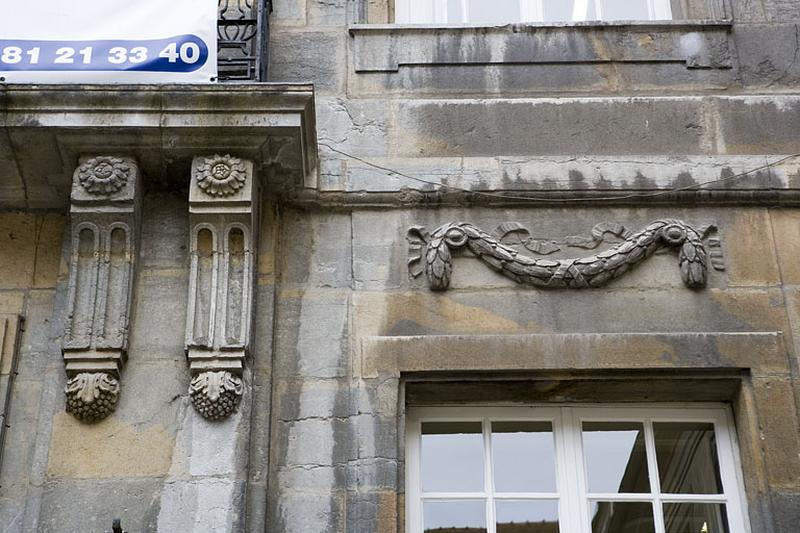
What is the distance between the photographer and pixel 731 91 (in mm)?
7066

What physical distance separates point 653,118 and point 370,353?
208cm

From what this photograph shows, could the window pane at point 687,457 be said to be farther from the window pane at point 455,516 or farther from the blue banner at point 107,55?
the blue banner at point 107,55

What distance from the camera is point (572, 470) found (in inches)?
244

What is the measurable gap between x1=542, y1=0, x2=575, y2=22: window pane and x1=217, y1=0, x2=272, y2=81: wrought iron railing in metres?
1.70

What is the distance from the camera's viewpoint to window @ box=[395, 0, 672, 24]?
7711mm

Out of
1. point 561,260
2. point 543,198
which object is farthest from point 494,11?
point 561,260

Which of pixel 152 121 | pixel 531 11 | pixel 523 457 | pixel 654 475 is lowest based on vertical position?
pixel 654 475

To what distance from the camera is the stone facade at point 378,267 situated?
590cm

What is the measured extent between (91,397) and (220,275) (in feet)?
2.77

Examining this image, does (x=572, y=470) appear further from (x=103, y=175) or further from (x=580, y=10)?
(x=580, y=10)

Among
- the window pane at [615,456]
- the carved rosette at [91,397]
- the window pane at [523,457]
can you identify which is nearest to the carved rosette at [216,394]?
the carved rosette at [91,397]

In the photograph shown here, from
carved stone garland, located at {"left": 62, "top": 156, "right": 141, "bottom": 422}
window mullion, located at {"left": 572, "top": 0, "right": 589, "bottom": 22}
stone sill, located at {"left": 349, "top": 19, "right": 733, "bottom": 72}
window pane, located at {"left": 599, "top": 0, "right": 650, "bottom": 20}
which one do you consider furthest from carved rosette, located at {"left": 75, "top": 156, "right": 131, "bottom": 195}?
window pane, located at {"left": 599, "top": 0, "right": 650, "bottom": 20}

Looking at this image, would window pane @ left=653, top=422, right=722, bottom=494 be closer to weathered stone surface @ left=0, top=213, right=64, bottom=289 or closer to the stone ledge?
the stone ledge

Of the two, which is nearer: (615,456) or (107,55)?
(615,456)
